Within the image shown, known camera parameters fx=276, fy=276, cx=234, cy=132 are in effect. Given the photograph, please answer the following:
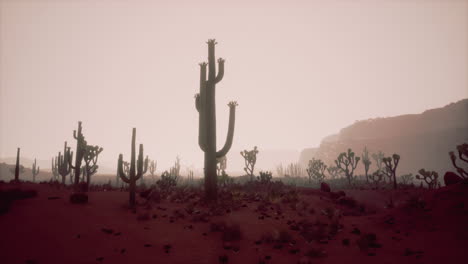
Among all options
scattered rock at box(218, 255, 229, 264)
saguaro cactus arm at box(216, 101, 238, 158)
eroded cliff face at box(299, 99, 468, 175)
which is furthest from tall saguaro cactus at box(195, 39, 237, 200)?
eroded cliff face at box(299, 99, 468, 175)

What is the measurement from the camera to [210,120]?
12773 millimetres

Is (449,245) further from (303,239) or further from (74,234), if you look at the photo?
(74,234)

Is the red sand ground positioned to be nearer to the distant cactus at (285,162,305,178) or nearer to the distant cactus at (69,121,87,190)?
the distant cactus at (69,121,87,190)

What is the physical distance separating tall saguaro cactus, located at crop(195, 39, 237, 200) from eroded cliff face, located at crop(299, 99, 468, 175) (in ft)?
219

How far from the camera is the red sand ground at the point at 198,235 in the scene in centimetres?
649

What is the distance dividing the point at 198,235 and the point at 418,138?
81663 mm

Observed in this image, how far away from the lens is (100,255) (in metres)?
6.56

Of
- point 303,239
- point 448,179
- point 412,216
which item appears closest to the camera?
→ point 303,239

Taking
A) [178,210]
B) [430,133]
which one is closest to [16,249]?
[178,210]

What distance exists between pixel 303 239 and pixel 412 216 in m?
4.18

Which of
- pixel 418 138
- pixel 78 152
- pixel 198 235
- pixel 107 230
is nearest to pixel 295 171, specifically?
pixel 418 138

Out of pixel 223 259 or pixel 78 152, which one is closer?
pixel 223 259

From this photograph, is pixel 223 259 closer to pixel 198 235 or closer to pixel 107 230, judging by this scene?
pixel 198 235

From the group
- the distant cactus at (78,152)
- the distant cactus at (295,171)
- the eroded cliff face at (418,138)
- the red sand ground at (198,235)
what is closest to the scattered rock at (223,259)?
the red sand ground at (198,235)
